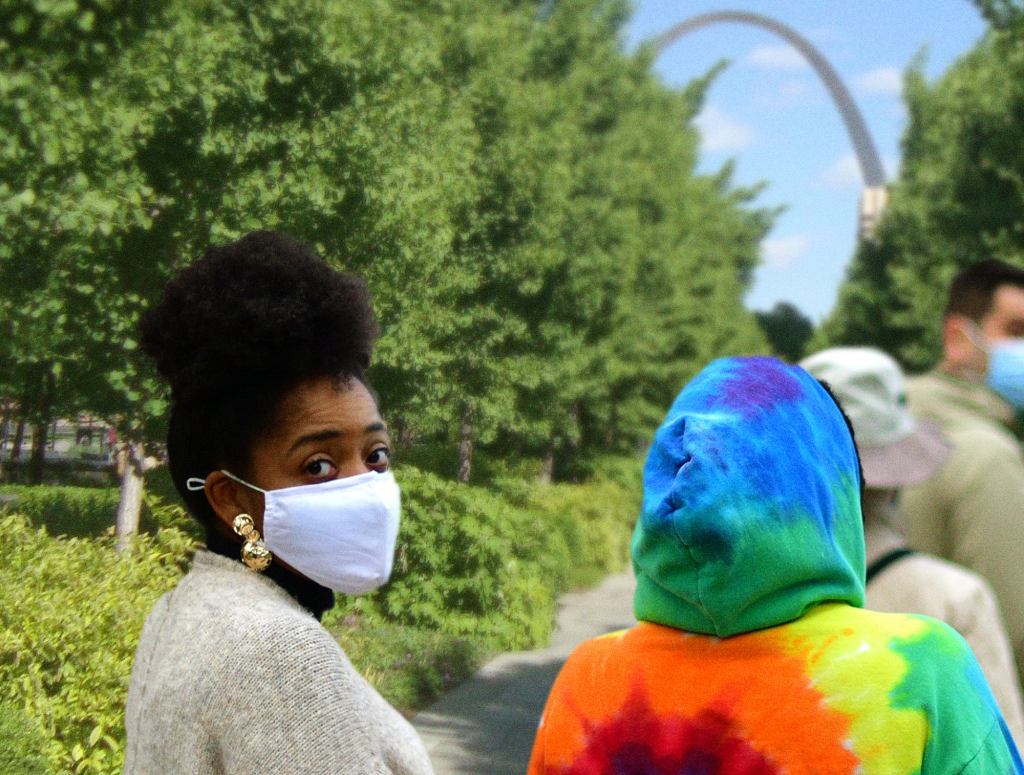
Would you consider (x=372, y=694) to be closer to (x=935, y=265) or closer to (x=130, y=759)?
(x=130, y=759)

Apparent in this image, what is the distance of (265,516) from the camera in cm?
174

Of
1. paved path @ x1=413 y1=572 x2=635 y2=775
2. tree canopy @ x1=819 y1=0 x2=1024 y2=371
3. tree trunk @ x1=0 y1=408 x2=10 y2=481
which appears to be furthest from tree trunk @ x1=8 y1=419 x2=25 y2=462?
tree canopy @ x1=819 y1=0 x2=1024 y2=371

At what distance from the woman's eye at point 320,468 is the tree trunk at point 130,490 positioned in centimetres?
390

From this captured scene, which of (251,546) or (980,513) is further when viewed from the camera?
(980,513)

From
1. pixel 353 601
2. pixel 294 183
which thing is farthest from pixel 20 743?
pixel 294 183

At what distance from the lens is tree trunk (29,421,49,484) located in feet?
16.8

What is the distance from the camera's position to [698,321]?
30.0 m

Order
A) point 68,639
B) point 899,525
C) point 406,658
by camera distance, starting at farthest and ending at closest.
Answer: point 406,658 < point 68,639 < point 899,525

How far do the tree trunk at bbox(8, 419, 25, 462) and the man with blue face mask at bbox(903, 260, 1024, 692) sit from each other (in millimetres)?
3471

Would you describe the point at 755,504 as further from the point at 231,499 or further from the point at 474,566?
the point at 474,566

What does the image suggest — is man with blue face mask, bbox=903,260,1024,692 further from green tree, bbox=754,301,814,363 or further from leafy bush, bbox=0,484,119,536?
green tree, bbox=754,301,814,363

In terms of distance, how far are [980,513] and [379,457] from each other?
1646 millimetres

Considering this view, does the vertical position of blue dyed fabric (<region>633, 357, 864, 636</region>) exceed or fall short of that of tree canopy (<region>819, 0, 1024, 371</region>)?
it falls short

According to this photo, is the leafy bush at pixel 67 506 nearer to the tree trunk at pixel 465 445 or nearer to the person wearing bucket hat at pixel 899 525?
the person wearing bucket hat at pixel 899 525
